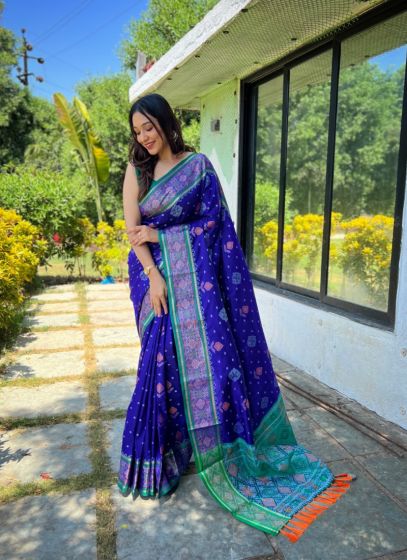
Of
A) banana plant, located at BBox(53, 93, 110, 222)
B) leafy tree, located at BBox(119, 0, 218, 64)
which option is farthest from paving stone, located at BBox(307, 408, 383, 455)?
leafy tree, located at BBox(119, 0, 218, 64)

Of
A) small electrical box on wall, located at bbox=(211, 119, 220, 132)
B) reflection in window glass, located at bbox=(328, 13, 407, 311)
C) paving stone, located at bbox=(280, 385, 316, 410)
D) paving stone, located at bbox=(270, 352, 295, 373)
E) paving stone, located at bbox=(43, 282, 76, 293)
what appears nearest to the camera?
paving stone, located at bbox=(280, 385, 316, 410)

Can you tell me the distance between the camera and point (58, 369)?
12.3 ft

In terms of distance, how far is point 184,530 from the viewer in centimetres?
184

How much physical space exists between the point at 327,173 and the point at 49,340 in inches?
119

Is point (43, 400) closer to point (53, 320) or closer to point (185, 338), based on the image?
point (185, 338)

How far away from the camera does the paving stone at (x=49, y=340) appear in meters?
4.31

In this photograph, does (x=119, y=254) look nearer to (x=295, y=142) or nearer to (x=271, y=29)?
(x=295, y=142)

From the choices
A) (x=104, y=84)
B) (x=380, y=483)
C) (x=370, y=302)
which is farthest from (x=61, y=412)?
(x=104, y=84)

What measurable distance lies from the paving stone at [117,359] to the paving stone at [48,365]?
15 centimetres

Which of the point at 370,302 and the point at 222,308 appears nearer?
the point at 222,308

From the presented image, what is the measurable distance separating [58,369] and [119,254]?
4.18 metres

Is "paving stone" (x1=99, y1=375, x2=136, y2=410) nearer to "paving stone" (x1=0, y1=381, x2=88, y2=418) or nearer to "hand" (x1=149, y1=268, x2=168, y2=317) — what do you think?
"paving stone" (x1=0, y1=381, x2=88, y2=418)

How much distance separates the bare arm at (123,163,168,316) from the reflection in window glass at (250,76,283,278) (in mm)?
2520

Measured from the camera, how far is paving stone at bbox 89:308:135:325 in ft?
17.3
